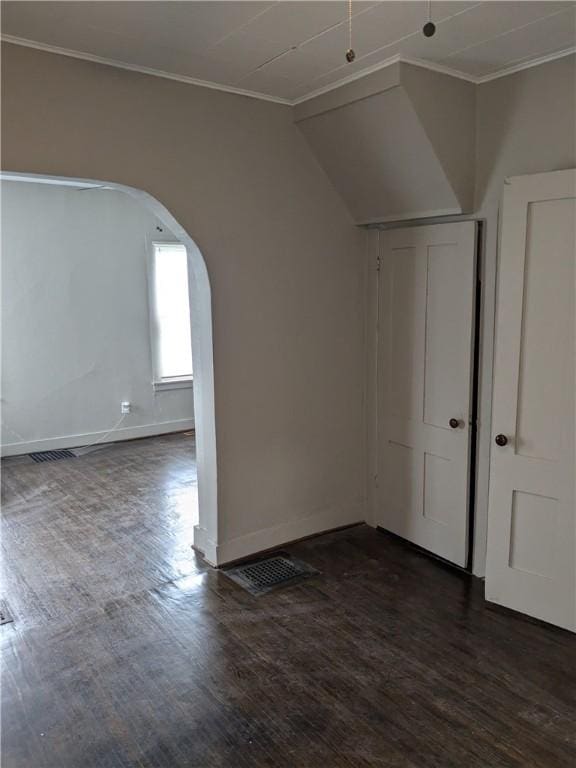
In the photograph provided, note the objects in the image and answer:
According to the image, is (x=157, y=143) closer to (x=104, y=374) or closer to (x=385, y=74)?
(x=385, y=74)

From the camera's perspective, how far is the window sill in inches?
269

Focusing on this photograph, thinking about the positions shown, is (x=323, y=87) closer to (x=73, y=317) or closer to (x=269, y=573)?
(x=269, y=573)

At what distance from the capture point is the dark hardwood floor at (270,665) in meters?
2.20

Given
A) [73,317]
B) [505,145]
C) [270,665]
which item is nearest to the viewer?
[270,665]

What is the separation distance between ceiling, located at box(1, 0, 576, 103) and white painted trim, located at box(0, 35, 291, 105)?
0.01m

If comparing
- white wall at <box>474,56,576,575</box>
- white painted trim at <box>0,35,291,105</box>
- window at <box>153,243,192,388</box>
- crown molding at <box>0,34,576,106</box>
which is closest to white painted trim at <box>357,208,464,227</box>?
white wall at <box>474,56,576,575</box>

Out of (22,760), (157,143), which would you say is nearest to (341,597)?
(22,760)

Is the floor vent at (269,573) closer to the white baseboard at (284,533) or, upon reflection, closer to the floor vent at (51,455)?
the white baseboard at (284,533)

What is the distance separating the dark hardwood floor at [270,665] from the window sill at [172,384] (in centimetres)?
293

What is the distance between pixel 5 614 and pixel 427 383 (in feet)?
8.58

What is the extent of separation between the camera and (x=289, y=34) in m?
2.52

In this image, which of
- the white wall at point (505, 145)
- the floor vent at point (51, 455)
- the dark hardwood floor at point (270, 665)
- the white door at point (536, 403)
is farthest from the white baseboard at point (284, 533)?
the floor vent at point (51, 455)

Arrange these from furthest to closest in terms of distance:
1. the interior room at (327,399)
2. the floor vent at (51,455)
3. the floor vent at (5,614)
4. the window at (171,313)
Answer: the window at (171,313) → the floor vent at (51,455) → the floor vent at (5,614) → the interior room at (327,399)

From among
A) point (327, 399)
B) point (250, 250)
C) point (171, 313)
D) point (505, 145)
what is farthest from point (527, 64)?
point (171, 313)
